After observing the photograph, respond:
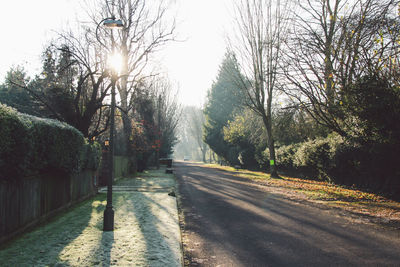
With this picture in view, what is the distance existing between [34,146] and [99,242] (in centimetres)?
290

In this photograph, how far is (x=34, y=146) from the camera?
23.0ft

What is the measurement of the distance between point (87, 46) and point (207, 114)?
1306 inches

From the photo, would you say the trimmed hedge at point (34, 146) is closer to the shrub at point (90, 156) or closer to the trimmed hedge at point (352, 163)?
the shrub at point (90, 156)

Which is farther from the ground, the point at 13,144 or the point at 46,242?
the point at 13,144

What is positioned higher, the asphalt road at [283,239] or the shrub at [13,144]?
the shrub at [13,144]

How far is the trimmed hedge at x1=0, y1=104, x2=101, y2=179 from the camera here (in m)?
5.70

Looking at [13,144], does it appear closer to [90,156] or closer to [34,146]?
[34,146]

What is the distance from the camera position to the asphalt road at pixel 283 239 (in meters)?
5.04

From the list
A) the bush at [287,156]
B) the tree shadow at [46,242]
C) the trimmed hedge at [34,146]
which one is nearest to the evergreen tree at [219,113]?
the bush at [287,156]

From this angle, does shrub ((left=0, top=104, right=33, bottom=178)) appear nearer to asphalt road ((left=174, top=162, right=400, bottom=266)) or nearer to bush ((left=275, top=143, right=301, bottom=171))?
asphalt road ((left=174, top=162, right=400, bottom=266))

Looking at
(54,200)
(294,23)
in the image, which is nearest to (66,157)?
(54,200)

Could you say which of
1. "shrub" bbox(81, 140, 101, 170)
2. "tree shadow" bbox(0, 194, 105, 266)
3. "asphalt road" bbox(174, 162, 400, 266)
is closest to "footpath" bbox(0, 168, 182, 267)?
"tree shadow" bbox(0, 194, 105, 266)

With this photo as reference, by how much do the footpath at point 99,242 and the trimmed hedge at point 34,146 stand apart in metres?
1.46

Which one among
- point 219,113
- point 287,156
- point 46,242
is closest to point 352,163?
point 287,156
